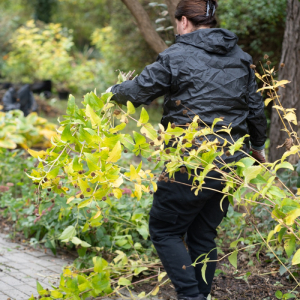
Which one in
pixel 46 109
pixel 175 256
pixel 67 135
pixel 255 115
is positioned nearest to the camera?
pixel 67 135

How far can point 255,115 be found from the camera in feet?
7.89

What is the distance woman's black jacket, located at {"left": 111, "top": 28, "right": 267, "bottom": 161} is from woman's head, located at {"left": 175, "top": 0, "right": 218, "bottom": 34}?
4.3 inches

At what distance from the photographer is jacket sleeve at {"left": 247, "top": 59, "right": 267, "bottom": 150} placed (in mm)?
2336

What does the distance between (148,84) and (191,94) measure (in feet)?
0.77

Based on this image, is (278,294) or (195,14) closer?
(195,14)

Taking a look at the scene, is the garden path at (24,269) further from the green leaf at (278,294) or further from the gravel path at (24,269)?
the green leaf at (278,294)

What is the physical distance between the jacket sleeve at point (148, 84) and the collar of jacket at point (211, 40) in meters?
0.21

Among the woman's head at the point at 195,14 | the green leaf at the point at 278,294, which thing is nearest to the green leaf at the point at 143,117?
the woman's head at the point at 195,14

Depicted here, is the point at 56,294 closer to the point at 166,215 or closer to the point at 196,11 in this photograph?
the point at 166,215

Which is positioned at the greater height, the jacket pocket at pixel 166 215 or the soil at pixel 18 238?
the jacket pocket at pixel 166 215

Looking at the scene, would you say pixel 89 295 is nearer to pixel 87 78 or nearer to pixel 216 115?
pixel 216 115

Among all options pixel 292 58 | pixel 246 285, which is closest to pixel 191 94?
pixel 246 285

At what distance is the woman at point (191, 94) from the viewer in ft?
6.98

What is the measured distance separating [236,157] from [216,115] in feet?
0.83
